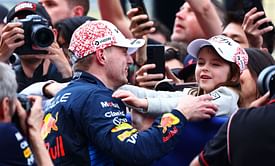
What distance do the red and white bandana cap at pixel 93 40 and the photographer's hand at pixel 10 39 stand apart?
1020 millimetres

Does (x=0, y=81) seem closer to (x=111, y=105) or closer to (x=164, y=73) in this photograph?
(x=111, y=105)

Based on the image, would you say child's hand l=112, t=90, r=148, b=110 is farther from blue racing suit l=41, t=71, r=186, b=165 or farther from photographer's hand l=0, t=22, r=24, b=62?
photographer's hand l=0, t=22, r=24, b=62

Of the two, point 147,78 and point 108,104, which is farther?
point 147,78

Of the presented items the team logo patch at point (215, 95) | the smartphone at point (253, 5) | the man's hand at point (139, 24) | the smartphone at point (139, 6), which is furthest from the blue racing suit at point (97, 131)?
the smartphone at point (253, 5)

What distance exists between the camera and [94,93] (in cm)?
543

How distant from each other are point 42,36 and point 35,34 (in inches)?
2.6

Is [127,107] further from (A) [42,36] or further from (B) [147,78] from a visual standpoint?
(A) [42,36]

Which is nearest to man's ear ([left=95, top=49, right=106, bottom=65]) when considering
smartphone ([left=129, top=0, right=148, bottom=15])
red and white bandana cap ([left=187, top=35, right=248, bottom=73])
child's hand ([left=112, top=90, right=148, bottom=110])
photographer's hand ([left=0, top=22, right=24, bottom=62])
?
child's hand ([left=112, top=90, right=148, bottom=110])

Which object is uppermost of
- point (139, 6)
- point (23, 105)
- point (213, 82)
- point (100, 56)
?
point (23, 105)

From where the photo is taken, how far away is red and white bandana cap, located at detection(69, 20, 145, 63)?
222 inches

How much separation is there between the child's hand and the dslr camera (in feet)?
4.09

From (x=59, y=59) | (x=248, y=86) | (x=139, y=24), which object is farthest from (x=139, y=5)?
(x=248, y=86)

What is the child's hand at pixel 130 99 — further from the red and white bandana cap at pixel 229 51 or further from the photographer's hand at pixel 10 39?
the photographer's hand at pixel 10 39

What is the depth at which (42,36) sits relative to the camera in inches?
263
